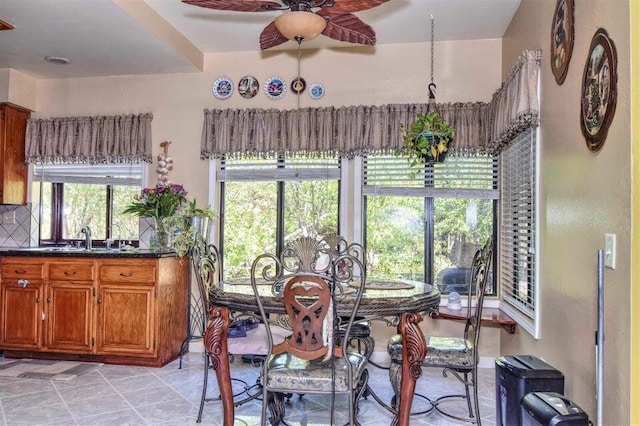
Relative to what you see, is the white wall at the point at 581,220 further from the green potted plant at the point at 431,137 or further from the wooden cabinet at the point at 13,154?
the wooden cabinet at the point at 13,154

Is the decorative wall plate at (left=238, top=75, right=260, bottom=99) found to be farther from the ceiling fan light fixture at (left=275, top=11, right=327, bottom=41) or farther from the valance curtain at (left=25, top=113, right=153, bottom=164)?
the ceiling fan light fixture at (left=275, top=11, right=327, bottom=41)

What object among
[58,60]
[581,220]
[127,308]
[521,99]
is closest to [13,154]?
[58,60]

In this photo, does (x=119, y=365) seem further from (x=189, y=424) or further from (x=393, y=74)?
(x=393, y=74)

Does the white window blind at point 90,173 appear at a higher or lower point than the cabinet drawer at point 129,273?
higher

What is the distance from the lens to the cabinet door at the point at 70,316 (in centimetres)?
402

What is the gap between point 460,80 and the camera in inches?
166

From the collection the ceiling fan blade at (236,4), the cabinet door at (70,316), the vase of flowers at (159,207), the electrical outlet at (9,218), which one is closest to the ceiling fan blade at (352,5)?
the ceiling fan blade at (236,4)

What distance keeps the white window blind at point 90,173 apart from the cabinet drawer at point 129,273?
1030 mm

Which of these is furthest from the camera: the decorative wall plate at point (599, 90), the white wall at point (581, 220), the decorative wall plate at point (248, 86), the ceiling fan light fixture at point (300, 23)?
the decorative wall plate at point (248, 86)

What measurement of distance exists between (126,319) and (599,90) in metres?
3.70

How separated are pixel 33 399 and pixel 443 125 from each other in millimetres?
3431

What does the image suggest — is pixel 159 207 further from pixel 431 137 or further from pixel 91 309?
pixel 431 137

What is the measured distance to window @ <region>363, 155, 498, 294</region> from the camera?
164 inches

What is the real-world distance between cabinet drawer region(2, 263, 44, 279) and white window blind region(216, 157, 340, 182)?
174cm
